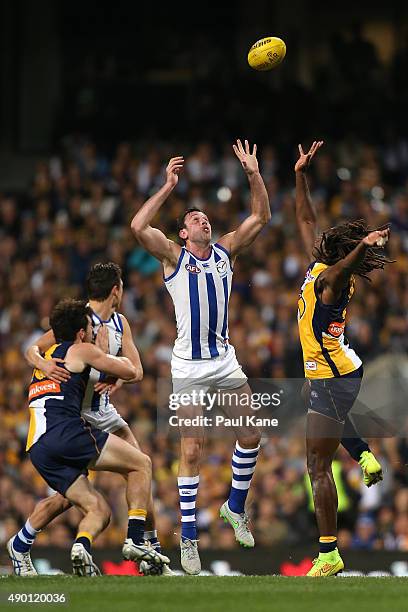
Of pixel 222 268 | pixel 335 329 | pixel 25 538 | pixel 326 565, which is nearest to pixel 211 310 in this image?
pixel 222 268

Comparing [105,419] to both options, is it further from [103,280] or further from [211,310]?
[211,310]

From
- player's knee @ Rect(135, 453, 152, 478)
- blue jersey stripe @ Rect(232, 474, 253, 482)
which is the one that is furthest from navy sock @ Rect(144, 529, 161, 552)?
blue jersey stripe @ Rect(232, 474, 253, 482)

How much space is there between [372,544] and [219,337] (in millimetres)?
4336

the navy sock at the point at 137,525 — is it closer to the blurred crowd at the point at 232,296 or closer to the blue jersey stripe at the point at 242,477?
the blue jersey stripe at the point at 242,477

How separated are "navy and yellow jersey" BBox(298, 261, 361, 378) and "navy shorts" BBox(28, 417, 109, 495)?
1.87 m

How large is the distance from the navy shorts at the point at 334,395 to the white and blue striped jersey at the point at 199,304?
892mm

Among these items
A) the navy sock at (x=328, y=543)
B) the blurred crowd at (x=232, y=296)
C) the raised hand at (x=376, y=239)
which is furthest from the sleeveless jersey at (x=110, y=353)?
the blurred crowd at (x=232, y=296)

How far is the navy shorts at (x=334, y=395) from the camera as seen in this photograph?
34.3ft

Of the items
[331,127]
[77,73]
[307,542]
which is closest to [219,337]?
[307,542]

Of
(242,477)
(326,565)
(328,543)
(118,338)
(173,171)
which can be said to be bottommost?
(326,565)

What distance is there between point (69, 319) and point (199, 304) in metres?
1.22

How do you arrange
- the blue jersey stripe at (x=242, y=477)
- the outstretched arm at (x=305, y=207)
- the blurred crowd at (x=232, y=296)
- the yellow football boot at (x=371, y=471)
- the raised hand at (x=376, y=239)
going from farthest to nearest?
the blurred crowd at (x=232, y=296)
the outstretched arm at (x=305, y=207)
the blue jersey stripe at (x=242, y=477)
the yellow football boot at (x=371, y=471)
the raised hand at (x=376, y=239)

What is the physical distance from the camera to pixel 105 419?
35.3 feet

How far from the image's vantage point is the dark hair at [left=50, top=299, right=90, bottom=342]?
1010 centimetres
